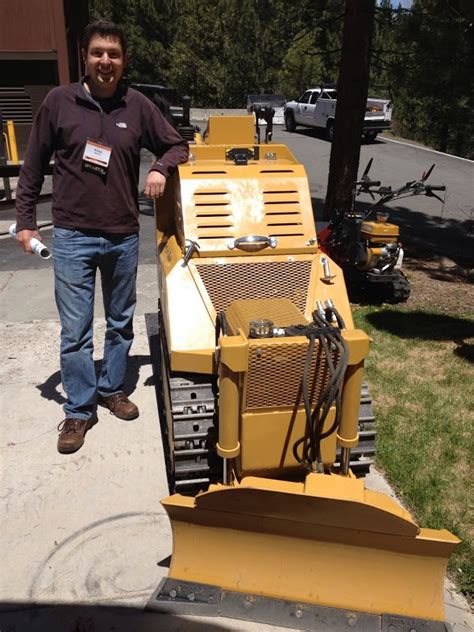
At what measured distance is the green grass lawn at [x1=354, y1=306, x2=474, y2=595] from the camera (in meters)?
3.05

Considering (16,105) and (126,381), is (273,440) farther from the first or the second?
(16,105)

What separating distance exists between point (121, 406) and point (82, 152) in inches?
63.4

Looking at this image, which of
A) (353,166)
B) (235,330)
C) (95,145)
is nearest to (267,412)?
(235,330)

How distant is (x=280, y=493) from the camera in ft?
7.31

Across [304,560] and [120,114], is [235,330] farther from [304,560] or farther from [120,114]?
[120,114]

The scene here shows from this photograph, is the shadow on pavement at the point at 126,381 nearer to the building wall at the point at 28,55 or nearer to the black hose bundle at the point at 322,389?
the black hose bundle at the point at 322,389

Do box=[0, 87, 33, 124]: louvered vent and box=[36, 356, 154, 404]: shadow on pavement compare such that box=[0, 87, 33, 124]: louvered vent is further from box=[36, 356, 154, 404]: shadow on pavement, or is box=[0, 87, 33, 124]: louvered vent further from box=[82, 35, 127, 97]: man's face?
box=[82, 35, 127, 97]: man's face

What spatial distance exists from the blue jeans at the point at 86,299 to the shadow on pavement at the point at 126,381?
521 millimetres

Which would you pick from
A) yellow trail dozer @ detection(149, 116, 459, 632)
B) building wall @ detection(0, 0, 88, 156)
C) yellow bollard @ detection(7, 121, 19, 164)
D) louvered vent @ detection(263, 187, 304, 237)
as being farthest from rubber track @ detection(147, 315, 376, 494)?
building wall @ detection(0, 0, 88, 156)

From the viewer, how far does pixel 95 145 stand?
10.2 ft

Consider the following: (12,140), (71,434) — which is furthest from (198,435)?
(12,140)

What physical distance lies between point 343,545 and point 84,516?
135cm

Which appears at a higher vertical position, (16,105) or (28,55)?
(28,55)

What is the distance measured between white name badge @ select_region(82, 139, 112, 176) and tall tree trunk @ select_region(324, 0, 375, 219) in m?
4.31
